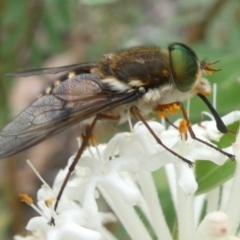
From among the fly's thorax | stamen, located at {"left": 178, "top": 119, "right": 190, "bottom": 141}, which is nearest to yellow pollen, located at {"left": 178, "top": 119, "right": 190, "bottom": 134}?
stamen, located at {"left": 178, "top": 119, "right": 190, "bottom": 141}

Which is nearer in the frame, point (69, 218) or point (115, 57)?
point (69, 218)

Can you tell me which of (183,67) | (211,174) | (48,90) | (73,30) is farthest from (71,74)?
(73,30)

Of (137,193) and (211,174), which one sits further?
(211,174)

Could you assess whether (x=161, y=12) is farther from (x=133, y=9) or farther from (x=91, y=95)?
(x=91, y=95)

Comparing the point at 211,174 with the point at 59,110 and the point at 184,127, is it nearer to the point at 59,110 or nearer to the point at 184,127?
the point at 184,127

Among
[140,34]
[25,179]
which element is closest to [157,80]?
[140,34]

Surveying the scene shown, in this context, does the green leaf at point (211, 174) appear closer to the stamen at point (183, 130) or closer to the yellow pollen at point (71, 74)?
the stamen at point (183, 130)

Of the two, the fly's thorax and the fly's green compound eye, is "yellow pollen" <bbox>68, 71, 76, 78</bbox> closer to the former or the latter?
the fly's thorax
